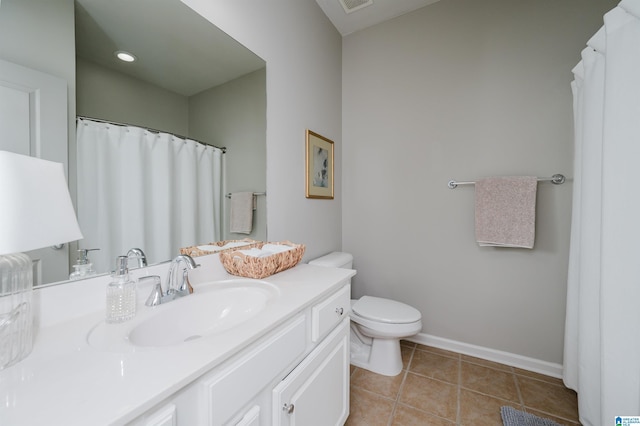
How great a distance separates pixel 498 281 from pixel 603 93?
1.20 m

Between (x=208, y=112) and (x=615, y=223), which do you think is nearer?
(x=615, y=223)

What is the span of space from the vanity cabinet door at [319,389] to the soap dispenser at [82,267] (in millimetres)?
659

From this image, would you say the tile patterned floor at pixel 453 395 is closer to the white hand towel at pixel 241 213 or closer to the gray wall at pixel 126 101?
the white hand towel at pixel 241 213

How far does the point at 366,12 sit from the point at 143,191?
208cm

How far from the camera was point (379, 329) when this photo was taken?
5.25 ft

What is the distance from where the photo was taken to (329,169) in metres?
2.07

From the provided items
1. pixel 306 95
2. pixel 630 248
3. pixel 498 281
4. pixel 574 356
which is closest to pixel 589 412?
pixel 574 356

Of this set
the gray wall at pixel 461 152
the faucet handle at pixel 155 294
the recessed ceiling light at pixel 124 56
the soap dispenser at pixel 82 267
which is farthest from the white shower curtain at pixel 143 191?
the gray wall at pixel 461 152

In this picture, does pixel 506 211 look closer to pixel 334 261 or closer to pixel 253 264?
pixel 334 261

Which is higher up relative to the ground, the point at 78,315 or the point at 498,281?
the point at 78,315

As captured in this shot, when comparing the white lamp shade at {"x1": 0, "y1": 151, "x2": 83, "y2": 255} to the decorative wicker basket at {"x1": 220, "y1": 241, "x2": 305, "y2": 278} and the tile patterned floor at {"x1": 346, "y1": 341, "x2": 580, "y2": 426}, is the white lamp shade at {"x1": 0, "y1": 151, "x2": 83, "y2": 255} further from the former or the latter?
the tile patterned floor at {"x1": 346, "y1": 341, "x2": 580, "y2": 426}

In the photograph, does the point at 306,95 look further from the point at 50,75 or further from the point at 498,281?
the point at 498,281

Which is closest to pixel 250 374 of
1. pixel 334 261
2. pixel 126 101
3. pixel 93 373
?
pixel 93 373

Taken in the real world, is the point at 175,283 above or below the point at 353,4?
below
